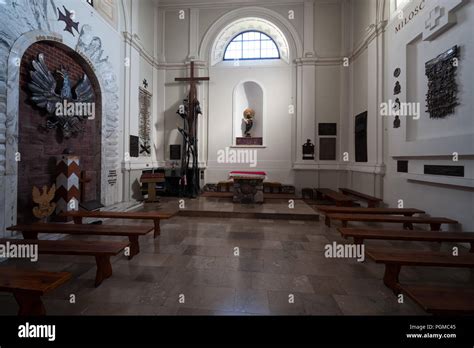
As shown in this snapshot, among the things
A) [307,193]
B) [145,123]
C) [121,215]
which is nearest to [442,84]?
[307,193]

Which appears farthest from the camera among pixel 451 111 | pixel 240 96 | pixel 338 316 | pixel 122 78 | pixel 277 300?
pixel 240 96

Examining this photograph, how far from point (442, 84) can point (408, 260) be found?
3.84 metres

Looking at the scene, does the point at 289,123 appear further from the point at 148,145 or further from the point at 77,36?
the point at 77,36

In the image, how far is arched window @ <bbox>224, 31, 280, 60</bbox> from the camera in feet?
31.9

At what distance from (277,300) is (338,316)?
55 centimetres

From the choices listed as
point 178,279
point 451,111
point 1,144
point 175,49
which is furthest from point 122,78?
point 451,111

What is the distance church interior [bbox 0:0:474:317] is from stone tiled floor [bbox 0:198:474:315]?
25 mm

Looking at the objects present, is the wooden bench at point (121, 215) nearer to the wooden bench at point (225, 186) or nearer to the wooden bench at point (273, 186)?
the wooden bench at point (225, 186)

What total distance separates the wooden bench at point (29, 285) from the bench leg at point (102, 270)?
2.05ft

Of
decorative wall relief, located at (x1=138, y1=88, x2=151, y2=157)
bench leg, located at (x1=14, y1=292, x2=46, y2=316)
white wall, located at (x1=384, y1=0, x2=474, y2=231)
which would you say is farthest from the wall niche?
bench leg, located at (x1=14, y1=292, x2=46, y2=316)

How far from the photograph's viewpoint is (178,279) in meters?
2.76

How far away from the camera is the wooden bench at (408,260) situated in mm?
2354

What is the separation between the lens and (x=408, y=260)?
240cm

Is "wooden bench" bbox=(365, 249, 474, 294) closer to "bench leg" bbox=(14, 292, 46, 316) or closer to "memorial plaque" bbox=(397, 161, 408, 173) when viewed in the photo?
"bench leg" bbox=(14, 292, 46, 316)
